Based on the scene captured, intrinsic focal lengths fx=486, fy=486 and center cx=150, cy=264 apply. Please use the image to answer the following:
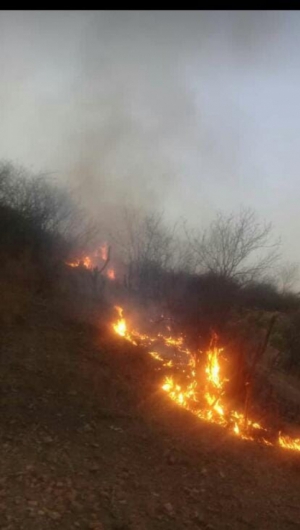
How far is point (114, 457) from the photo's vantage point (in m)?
7.38

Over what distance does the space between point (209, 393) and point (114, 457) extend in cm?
364

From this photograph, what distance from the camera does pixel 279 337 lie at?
22812 mm

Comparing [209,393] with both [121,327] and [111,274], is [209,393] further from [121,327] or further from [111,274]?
[111,274]

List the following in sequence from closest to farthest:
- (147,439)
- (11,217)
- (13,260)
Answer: (147,439)
(13,260)
(11,217)

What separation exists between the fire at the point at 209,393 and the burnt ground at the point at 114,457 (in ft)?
1.25

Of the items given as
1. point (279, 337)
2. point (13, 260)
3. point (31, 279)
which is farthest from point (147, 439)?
point (279, 337)

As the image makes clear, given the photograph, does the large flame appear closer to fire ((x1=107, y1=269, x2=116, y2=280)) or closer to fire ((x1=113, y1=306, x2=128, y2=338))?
fire ((x1=107, y1=269, x2=116, y2=280))

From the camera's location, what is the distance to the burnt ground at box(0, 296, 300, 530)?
6078mm

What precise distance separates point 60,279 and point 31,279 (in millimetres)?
1239

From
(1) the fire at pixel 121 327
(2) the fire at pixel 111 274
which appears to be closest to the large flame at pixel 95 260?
(2) the fire at pixel 111 274

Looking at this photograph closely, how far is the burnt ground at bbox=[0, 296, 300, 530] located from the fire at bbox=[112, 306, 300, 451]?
15.0 inches

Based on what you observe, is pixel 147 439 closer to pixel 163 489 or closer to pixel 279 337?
pixel 163 489

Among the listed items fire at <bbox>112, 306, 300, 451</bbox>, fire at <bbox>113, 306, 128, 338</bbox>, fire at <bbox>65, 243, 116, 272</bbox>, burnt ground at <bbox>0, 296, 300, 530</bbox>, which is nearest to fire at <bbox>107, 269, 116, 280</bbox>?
fire at <bbox>65, 243, 116, 272</bbox>

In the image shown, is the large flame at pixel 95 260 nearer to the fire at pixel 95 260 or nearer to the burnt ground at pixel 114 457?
the fire at pixel 95 260
